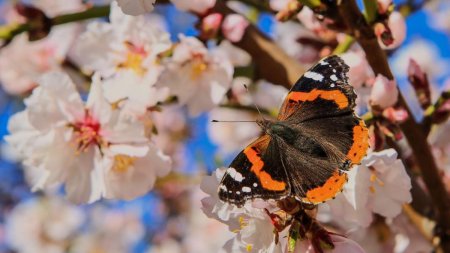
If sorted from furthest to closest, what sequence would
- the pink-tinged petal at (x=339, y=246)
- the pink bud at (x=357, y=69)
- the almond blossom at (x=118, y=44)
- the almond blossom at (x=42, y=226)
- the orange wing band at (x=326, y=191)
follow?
the almond blossom at (x=42, y=226)
the almond blossom at (x=118, y=44)
the pink bud at (x=357, y=69)
the pink-tinged petal at (x=339, y=246)
the orange wing band at (x=326, y=191)

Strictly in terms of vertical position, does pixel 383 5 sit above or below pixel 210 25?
above

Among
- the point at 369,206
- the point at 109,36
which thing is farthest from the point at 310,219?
the point at 109,36

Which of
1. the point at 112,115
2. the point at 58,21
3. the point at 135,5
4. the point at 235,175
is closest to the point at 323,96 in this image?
the point at 235,175

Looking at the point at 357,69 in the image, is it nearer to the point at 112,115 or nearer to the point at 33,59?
the point at 112,115

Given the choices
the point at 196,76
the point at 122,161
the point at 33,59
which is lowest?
the point at 33,59

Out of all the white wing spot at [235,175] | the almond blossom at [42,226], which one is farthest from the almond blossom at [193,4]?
the almond blossom at [42,226]

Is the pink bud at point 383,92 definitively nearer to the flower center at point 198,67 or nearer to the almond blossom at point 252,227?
the almond blossom at point 252,227

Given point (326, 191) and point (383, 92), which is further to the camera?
point (383, 92)

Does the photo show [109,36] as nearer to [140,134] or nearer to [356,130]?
[140,134]
